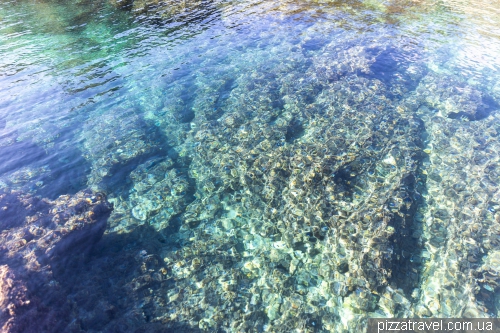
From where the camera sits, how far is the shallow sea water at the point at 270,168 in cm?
914

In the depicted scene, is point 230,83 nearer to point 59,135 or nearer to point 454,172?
point 59,135

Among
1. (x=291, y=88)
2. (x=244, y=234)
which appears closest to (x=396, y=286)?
(x=244, y=234)

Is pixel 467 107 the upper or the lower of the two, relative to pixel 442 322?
upper

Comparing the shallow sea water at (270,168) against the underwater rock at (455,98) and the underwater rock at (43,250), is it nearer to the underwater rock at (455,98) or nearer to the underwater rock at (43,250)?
the underwater rock at (455,98)

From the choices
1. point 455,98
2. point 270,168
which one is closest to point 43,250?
point 270,168

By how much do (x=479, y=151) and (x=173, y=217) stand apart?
15929mm

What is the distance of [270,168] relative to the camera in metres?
13.5

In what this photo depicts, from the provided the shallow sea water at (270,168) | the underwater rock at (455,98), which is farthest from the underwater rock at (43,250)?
the underwater rock at (455,98)

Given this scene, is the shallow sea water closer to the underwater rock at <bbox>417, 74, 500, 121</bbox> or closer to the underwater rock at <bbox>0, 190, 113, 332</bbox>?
the underwater rock at <bbox>417, 74, 500, 121</bbox>

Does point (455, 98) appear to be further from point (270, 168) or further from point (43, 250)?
point (43, 250)

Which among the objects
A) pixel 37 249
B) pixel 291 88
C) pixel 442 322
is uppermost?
pixel 291 88

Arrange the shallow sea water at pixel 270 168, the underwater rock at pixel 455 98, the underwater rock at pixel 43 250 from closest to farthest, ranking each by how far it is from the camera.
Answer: the underwater rock at pixel 43 250, the shallow sea water at pixel 270 168, the underwater rock at pixel 455 98

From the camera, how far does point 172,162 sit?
1491 centimetres

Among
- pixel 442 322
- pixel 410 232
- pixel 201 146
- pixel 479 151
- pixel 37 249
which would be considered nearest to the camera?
pixel 442 322
